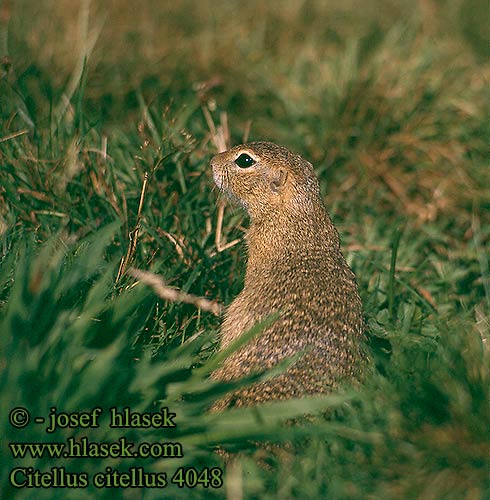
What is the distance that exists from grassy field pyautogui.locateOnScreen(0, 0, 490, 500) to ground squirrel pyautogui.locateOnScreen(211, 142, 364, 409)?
14cm

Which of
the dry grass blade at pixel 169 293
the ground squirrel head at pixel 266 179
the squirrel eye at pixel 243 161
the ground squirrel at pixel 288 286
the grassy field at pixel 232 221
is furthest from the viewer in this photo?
the squirrel eye at pixel 243 161

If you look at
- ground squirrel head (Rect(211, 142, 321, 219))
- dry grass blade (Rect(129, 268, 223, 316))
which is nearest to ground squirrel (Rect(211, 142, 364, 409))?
ground squirrel head (Rect(211, 142, 321, 219))

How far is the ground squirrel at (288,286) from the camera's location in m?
2.93

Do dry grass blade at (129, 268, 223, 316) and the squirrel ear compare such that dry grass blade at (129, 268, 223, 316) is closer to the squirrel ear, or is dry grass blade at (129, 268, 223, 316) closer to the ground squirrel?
the ground squirrel

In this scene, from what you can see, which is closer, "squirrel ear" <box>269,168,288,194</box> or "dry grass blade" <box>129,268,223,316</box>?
"dry grass blade" <box>129,268,223,316</box>

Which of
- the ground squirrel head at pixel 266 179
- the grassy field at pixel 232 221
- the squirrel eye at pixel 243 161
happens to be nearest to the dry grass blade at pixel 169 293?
the grassy field at pixel 232 221

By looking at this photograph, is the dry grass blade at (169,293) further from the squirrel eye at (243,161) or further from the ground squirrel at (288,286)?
the squirrel eye at (243,161)

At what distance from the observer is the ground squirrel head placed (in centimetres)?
374

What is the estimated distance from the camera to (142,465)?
2.57 meters

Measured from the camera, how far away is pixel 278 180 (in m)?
3.79

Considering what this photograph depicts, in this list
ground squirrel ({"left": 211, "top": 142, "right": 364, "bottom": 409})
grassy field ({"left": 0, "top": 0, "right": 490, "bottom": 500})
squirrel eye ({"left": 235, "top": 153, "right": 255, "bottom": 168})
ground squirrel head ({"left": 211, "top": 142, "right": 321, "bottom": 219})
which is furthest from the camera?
squirrel eye ({"left": 235, "top": 153, "right": 255, "bottom": 168})

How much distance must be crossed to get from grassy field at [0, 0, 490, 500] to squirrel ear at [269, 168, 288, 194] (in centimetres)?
35

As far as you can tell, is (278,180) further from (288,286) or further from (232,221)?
(288,286)

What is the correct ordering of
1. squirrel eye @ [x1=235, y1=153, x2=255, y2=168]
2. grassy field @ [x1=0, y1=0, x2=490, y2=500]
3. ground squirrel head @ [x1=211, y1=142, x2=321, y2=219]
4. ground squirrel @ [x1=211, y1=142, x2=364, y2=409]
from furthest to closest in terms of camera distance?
squirrel eye @ [x1=235, y1=153, x2=255, y2=168] < ground squirrel head @ [x1=211, y1=142, x2=321, y2=219] < ground squirrel @ [x1=211, y1=142, x2=364, y2=409] < grassy field @ [x1=0, y1=0, x2=490, y2=500]
